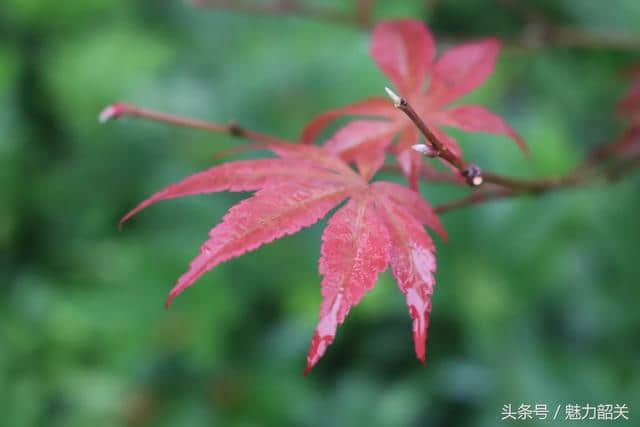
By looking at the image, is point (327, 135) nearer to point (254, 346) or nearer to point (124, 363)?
point (254, 346)

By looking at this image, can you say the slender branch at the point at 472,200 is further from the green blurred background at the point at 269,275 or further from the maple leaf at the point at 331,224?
the green blurred background at the point at 269,275

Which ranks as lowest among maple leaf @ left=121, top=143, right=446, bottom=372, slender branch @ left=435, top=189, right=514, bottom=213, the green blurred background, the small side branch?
the green blurred background

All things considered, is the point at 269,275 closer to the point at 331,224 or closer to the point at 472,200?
the point at 472,200

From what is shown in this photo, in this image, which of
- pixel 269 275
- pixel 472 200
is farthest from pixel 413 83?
pixel 269 275

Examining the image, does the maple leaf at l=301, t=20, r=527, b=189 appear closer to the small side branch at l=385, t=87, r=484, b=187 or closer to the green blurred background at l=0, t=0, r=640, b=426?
the small side branch at l=385, t=87, r=484, b=187

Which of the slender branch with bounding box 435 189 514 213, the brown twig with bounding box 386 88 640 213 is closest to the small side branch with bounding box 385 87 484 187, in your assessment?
the brown twig with bounding box 386 88 640 213
